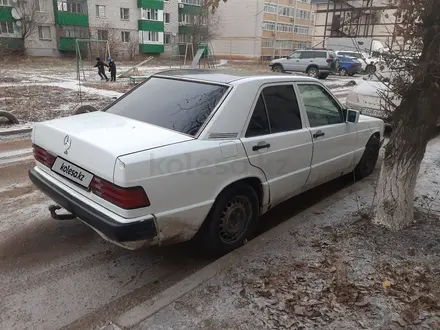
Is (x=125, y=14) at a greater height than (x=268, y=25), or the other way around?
(x=125, y=14)

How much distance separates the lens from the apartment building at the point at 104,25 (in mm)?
34119

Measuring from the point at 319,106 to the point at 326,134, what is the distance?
348 mm

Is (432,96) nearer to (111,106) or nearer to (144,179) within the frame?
(144,179)

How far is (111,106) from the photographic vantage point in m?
3.84

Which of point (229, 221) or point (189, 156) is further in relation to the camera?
point (229, 221)

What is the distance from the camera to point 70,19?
1443 inches

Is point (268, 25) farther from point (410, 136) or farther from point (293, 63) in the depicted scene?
point (410, 136)

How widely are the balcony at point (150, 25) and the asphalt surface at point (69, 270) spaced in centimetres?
4151

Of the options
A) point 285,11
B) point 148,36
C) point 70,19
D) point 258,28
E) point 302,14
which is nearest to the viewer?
point 70,19

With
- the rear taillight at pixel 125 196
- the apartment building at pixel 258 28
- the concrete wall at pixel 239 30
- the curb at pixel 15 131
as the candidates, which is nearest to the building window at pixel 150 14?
the apartment building at pixel 258 28

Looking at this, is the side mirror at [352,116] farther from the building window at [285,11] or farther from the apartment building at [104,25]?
the building window at [285,11]

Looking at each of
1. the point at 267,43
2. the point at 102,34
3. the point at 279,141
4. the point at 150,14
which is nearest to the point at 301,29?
the point at 267,43

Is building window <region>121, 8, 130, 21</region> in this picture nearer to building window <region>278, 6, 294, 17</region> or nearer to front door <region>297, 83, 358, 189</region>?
building window <region>278, 6, 294, 17</region>

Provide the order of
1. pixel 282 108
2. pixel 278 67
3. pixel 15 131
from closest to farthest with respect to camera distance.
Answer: pixel 282 108
pixel 15 131
pixel 278 67
